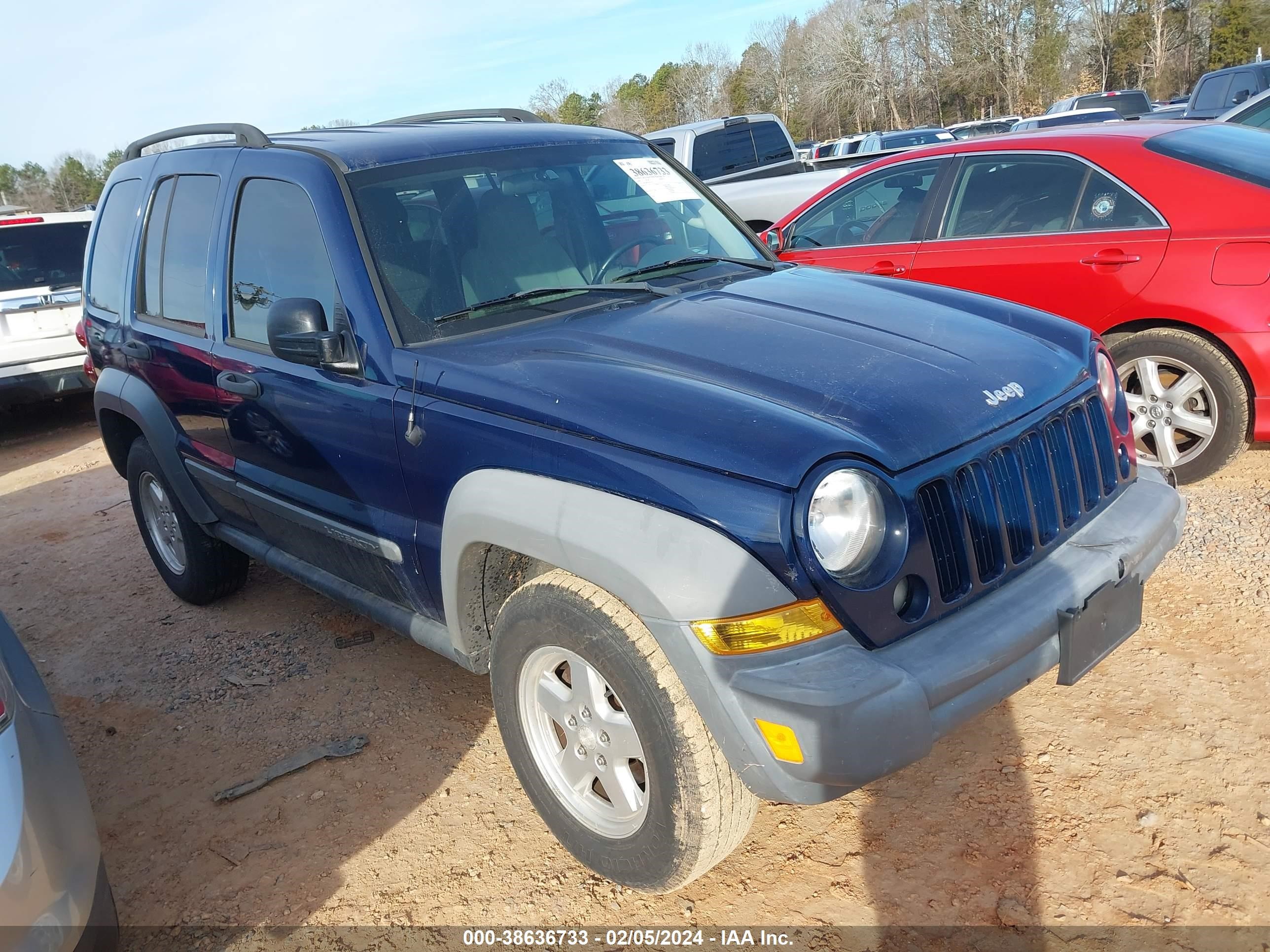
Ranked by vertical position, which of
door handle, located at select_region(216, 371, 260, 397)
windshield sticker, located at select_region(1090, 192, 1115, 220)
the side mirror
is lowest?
door handle, located at select_region(216, 371, 260, 397)

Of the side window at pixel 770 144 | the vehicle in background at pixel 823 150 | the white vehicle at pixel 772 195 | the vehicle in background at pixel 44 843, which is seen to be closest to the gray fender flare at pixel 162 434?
the vehicle in background at pixel 44 843

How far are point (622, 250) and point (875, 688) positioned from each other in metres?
1.92

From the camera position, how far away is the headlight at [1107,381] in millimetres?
2836

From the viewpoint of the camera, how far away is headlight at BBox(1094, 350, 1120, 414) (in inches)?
112

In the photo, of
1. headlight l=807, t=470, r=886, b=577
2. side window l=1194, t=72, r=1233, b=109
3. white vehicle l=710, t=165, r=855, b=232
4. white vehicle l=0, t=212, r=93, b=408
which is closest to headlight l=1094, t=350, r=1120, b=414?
headlight l=807, t=470, r=886, b=577

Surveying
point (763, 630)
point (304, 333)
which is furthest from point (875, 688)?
point (304, 333)

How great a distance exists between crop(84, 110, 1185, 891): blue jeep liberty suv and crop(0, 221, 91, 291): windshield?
230 inches

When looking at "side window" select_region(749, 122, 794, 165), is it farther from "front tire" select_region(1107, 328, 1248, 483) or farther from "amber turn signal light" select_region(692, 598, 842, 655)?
"amber turn signal light" select_region(692, 598, 842, 655)

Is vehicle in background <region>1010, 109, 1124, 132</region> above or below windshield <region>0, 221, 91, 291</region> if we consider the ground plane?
above

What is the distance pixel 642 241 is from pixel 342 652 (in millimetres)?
2125

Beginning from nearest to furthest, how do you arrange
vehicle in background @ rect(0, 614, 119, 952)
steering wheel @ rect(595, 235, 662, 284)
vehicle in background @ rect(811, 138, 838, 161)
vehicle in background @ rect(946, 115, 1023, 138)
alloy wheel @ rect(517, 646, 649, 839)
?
vehicle in background @ rect(0, 614, 119, 952) → alloy wheel @ rect(517, 646, 649, 839) → steering wheel @ rect(595, 235, 662, 284) → vehicle in background @ rect(946, 115, 1023, 138) → vehicle in background @ rect(811, 138, 838, 161)

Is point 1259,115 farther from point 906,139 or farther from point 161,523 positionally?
A: point 161,523

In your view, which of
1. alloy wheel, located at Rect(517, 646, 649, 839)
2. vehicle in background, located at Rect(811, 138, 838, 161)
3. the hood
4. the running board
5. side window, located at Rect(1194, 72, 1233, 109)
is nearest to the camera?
the hood

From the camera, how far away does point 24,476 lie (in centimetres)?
772
